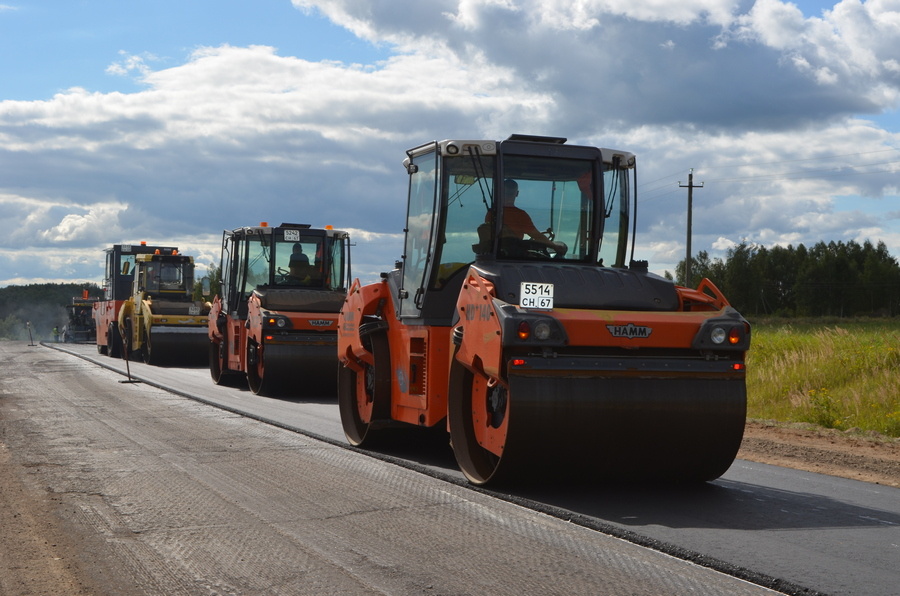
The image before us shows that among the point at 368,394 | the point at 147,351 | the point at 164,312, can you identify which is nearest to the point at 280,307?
the point at 368,394

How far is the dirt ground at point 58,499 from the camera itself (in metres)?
5.41

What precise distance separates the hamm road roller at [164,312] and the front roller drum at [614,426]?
73.1 ft

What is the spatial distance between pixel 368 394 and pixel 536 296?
11.9 feet

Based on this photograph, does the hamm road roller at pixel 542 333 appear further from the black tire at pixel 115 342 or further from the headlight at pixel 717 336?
the black tire at pixel 115 342

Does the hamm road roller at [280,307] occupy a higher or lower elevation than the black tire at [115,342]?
higher

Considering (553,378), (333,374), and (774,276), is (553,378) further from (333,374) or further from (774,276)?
(774,276)

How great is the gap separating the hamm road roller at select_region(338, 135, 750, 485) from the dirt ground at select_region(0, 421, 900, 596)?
2.59 metres

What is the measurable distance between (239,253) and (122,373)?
5.71 m

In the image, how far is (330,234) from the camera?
64.8 feet

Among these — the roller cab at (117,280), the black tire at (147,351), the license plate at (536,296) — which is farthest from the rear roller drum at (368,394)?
the roller cab at (117,280)

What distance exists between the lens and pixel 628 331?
7145 mm

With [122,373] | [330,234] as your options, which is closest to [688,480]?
[330,234]

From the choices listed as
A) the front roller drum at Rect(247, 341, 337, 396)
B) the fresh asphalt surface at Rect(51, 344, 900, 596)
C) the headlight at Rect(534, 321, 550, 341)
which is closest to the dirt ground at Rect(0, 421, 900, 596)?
the fresh asphalt surface at Rect(51, 344, 900, 596)

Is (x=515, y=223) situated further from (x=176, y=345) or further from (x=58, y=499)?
(x=176, y=345)
